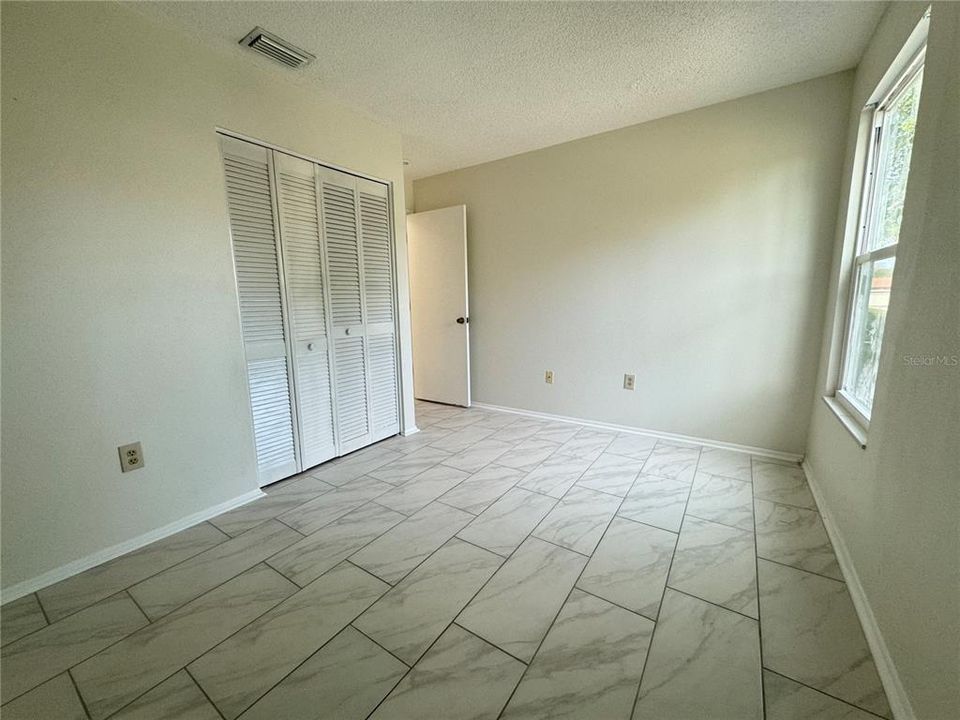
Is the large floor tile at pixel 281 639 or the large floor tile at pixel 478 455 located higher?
the large floor tile at pixel 478 455

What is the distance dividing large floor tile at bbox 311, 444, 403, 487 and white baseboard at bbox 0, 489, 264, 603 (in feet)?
1.36

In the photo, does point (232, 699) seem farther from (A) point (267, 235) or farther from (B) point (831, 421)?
(B) point (831, 421)

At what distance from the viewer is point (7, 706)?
107 centimetres

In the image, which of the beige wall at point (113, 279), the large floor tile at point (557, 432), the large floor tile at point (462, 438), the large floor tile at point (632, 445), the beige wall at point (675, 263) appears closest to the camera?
the beige wall at point (113, 279)

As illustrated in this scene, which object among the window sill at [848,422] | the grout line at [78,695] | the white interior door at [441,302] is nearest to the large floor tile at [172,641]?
the grout line at [78,695]

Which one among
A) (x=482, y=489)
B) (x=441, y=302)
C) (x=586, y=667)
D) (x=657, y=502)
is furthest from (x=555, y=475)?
(x=441, y=302)

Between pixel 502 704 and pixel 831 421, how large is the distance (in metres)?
2.10

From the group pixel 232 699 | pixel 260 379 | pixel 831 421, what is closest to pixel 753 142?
pixel 831 421

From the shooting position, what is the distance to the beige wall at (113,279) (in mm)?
1416

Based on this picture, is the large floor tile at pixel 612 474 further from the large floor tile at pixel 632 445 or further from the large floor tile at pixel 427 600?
the large floor tile at pixel 427 600

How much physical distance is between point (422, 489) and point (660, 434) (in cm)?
192

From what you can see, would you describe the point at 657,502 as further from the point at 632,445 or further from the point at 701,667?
the point at 701,667

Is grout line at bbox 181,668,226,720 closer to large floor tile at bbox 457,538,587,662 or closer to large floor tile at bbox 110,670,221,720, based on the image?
large floor tile at bbox 110,670,221,720

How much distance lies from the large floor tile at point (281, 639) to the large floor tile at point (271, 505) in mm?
669
